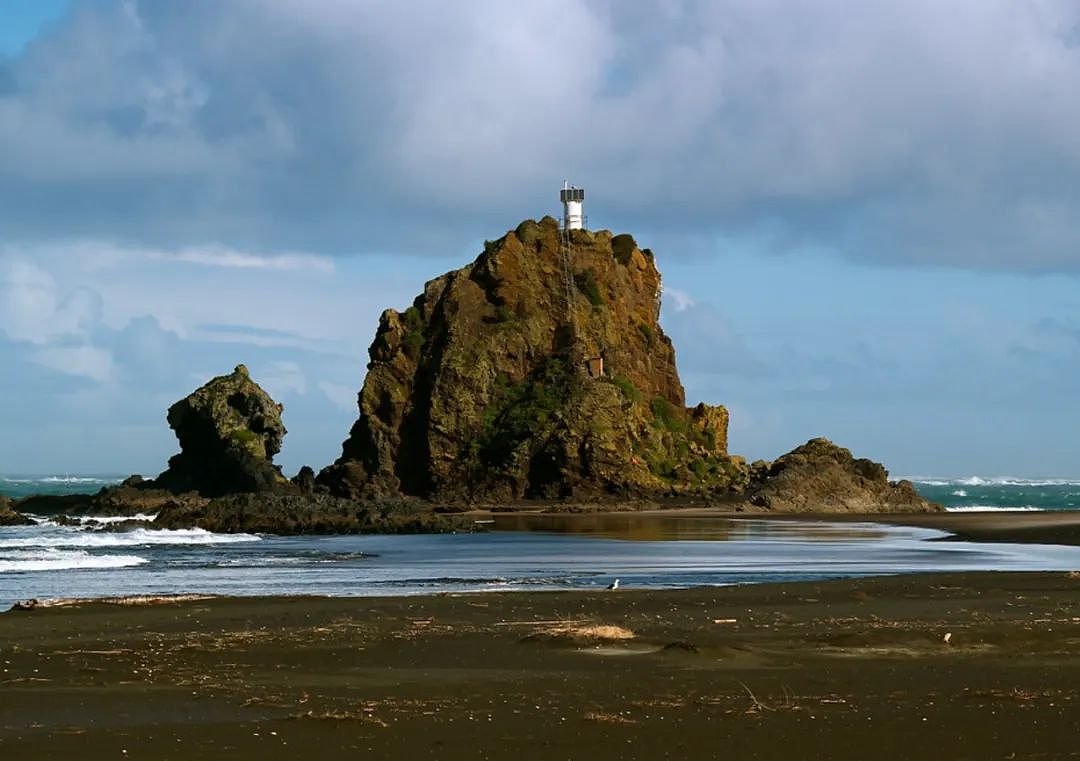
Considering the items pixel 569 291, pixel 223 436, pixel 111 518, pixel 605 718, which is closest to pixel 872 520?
pixel 569 291

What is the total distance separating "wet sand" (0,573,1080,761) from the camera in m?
10.6

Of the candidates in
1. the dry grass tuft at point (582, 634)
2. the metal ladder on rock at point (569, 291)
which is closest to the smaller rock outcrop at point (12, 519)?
the metal ladder on rock at point (569, 291)

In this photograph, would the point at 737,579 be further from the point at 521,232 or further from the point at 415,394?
the point at 521,232

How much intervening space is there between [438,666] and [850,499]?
7331 centimetres

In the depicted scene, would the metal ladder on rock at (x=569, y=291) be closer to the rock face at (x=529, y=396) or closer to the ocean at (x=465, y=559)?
the rock face at (x=529, y=396)

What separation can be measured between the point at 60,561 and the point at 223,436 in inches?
1775

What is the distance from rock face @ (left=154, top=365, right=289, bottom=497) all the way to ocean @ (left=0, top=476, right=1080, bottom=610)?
18.2 m

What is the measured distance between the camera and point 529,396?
90.7 m

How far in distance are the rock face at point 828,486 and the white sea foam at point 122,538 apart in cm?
3753

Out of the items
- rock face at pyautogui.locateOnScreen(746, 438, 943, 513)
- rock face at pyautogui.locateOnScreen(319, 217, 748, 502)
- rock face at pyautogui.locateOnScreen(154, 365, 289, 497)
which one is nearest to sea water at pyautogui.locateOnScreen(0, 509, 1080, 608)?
rock face at pyautogui.locateOnScreen(154, 365, 289, 497)

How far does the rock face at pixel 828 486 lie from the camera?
82688 millimetres

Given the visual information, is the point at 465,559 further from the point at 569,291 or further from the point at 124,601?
the point at 569,291

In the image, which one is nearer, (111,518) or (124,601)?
(124,601)

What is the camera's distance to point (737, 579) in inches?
1145
